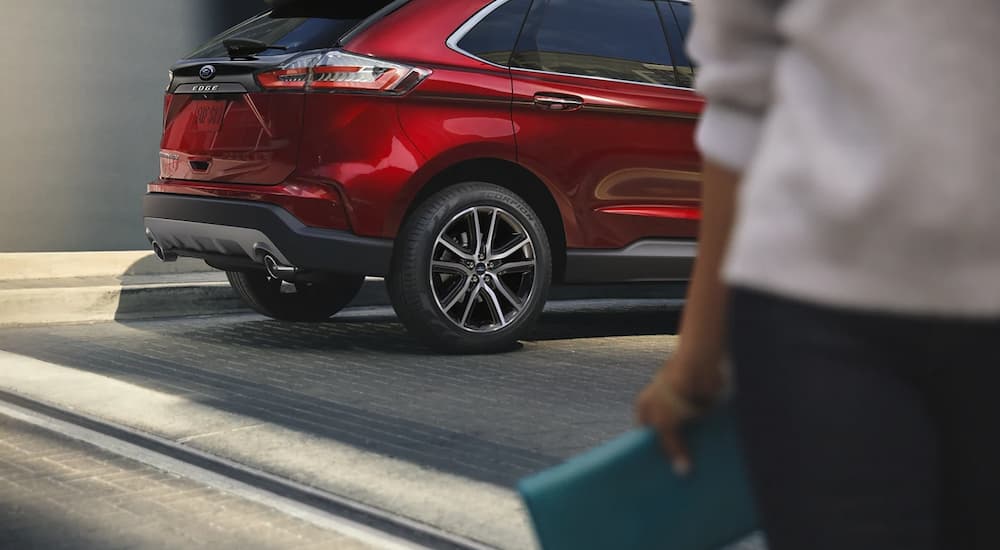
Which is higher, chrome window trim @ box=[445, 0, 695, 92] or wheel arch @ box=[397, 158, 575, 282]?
chrome window trim @ box=[445, 0, 695, 92]

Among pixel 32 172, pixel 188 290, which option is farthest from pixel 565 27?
pixel 32 172

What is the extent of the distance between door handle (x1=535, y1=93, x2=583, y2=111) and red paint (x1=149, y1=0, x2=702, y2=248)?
23mm

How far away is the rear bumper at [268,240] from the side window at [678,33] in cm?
196

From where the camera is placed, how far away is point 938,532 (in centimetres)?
134

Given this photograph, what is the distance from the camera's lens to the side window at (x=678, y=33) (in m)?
7.84

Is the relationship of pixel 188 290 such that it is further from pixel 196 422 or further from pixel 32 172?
pixel 196 422

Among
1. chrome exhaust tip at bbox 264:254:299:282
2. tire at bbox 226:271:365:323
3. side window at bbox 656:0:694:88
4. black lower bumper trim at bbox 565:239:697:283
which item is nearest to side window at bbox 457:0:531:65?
side window at bbox 656:0:694:88

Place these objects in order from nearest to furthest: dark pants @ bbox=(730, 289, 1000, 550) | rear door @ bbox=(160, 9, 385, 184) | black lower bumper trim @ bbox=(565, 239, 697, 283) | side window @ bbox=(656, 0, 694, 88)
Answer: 1. dark pants @ bbox=(730, 289, 1000, 550)
2. rear door @ bbox=(160, 9, 385, 184)
3. black lower bumper trim @ bbox=(565, 239, 697, 283)
4. side window @ bbox=(656, 0, 694, 88)

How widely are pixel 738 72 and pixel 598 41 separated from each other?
20.1ft

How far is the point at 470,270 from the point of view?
7082 mm

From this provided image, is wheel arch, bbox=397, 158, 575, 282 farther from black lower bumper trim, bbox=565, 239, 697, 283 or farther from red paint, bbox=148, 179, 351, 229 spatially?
red paint, bbox=148, 179, 351, 229

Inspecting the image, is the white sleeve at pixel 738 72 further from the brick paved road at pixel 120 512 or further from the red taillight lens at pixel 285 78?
the red taillight lens at pixel 285 78

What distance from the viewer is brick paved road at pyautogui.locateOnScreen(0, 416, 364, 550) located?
3906 mm

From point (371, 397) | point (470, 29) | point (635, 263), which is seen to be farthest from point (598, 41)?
point (371, 397)
